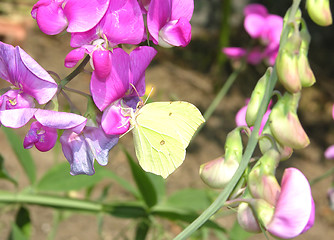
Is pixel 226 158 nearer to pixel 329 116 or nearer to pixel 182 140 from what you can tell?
pixel 182 140

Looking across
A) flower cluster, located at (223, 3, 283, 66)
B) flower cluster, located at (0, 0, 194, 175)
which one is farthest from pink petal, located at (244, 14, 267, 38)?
flower cluster, located at (0, 0, 194, 175)

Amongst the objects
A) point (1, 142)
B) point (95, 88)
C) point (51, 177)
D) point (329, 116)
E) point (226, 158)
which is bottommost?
point (329, 116)

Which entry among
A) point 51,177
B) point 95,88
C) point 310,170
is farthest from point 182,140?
point 310,170

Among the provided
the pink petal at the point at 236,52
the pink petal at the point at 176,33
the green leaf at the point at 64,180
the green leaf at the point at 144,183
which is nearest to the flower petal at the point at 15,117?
the pink petal at the point at 176,33

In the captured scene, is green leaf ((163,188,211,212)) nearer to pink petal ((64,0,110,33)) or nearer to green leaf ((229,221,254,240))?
green leaf ((229,221,254,240))

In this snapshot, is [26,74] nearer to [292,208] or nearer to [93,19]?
[93,19]

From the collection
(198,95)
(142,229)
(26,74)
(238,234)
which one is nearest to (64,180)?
(142,229)

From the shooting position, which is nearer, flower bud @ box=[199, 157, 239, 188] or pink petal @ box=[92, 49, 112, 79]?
pink petal @ box=[92, 49, 112, 79]
